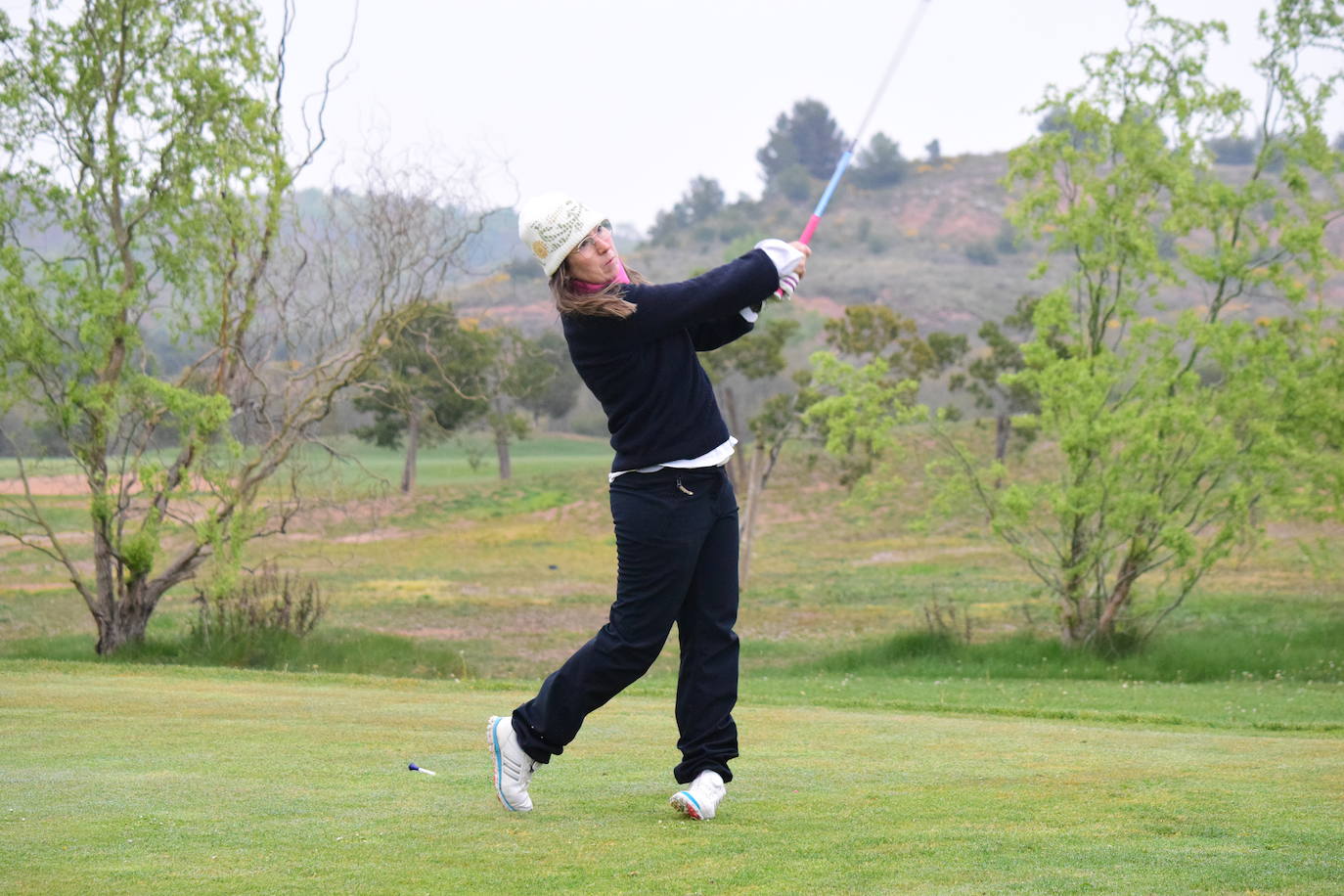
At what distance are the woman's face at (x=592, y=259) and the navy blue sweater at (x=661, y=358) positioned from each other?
0.14m

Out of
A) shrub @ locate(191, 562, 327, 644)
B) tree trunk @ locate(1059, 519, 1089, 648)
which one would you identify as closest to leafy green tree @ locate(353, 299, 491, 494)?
shrub @ locate(191, 562, 327, 644)

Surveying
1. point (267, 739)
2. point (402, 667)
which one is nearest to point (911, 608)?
point (402, 667)

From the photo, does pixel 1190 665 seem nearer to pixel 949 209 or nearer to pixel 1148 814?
pixel 1148 814

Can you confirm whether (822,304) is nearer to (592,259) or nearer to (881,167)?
(881,167)

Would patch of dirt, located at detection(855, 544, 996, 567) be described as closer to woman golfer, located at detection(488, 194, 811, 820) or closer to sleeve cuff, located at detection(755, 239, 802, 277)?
woman golfer, located at detection(488, 194, 811, 820)

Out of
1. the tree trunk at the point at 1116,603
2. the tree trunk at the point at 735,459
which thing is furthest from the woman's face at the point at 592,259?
the tree trunk at the point at 735,459

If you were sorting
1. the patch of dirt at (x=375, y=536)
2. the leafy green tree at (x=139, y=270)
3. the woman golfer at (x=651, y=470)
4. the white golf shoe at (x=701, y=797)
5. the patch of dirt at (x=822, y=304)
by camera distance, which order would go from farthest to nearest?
the patch of dirt at (x=822, y=304)
the patch of dirt at (x=375, y=536)
the leafy green tree at (x=139, y=270)
the woman golfer at (x=651, y=470)
the white golf shoe at (x=701, y=797)

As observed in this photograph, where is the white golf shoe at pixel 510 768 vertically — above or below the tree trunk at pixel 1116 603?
above

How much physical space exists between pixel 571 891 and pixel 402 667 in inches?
524

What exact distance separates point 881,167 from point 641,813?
15333 centimetres

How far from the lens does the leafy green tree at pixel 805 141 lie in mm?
150000

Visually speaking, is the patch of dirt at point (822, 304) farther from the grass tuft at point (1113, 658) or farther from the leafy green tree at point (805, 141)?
the grass tuft at point (1113, 658)

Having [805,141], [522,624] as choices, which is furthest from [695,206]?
[522,624]

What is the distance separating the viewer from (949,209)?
150 meters
